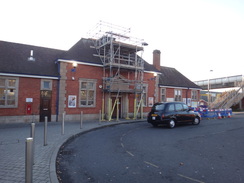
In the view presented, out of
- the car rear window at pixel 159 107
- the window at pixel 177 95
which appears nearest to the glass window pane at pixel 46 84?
the car rear window at pixel 159 107

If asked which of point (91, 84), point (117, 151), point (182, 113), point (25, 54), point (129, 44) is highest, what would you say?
point (129, 44)

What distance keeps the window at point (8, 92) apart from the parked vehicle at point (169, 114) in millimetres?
9861

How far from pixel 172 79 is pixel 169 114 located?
41.0ft

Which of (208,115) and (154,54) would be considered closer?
(208,115)

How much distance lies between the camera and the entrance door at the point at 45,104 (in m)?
13.8

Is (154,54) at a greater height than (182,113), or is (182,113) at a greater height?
(154,54)

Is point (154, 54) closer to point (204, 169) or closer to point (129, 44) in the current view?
point (129, 44)

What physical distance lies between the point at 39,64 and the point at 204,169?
1399cm

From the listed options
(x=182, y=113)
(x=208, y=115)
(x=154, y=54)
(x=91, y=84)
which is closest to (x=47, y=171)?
(x=182, y=113)

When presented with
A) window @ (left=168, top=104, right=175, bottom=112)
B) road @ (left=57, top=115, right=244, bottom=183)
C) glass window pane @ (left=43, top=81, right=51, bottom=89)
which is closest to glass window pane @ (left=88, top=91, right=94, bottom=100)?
glass window pane @ (left=43, top=81, right=51, bottom=89)

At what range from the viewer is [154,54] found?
22406mm

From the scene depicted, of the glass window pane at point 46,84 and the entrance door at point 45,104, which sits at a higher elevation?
the glass window pane at point 46,84

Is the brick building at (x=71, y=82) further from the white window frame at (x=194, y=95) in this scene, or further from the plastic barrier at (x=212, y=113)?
the white window frame at (x=194, y=95)

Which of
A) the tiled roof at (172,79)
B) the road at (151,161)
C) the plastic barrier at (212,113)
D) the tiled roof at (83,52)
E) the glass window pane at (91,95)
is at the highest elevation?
the tiled roof at (83,52)
